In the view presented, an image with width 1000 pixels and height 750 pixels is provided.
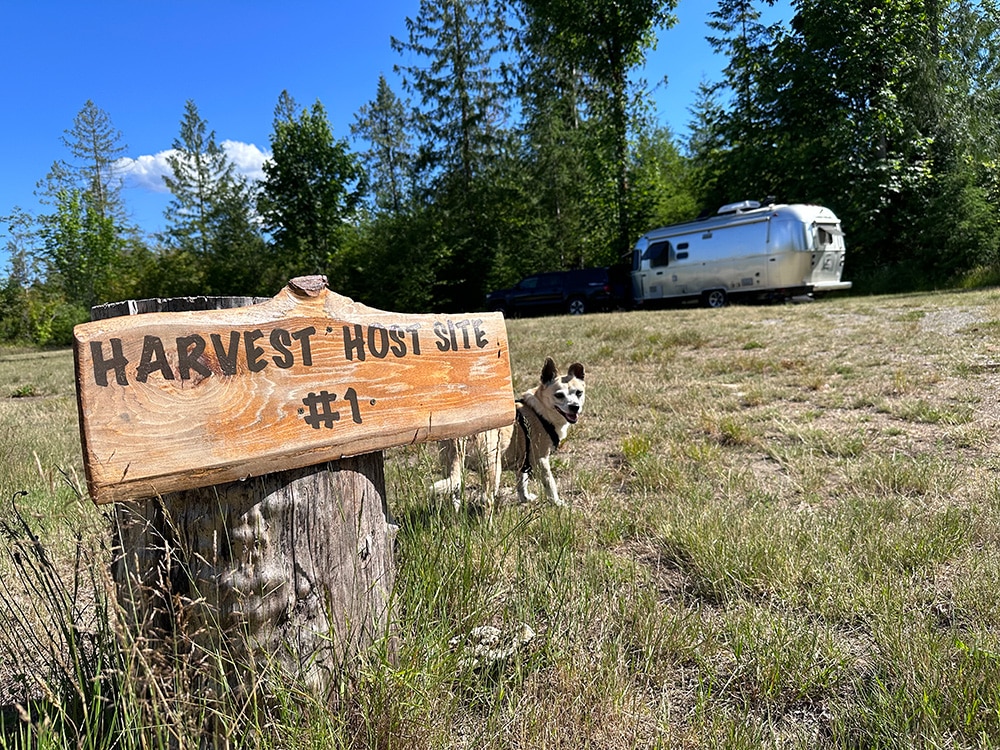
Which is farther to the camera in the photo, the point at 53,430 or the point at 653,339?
the point at 653,339

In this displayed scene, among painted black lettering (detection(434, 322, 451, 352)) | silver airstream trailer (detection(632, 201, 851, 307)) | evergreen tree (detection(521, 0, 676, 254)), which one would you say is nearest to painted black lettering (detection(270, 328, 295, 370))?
painted black lettering (detection(434, 322, 451, 352))

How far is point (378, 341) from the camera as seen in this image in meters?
1.71

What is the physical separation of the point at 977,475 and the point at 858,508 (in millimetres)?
1055

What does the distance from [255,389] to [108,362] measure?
32cm

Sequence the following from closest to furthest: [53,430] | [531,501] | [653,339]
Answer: [531,501], [53,430], [653,339]

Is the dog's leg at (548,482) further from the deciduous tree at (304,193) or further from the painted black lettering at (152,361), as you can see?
the deciduous tree at (304,193)

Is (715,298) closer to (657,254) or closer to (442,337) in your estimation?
(657,254)

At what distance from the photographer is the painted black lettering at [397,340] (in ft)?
5.72

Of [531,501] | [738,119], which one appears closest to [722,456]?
[531,501]

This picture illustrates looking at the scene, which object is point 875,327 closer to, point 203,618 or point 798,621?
point 798,621

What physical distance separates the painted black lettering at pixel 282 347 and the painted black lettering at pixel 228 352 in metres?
0.09

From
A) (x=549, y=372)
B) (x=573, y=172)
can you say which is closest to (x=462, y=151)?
(x=573, y=172)

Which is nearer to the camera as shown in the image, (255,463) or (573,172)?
(255,463)

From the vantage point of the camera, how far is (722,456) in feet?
13.8
